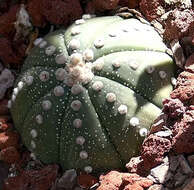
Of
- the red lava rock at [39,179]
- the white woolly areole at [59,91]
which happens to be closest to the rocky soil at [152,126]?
the red lava rock at [39,179]

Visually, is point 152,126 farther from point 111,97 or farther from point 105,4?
point 105,4

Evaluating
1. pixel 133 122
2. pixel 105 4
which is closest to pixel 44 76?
pixel 133 122

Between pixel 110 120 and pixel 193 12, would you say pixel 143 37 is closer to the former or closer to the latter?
pixel 193 12

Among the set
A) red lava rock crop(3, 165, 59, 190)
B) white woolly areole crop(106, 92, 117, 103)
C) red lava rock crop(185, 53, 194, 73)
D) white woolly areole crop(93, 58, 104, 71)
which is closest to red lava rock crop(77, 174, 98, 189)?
red lava rock crop(3, 165, 59, 190)

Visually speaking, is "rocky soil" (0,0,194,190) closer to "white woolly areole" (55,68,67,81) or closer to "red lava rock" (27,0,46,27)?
"red lava rock" (27,0,46,27)

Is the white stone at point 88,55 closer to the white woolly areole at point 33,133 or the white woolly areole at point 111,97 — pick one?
the white woolly areole at point 111,97

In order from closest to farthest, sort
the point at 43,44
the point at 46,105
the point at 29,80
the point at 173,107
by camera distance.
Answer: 1. the point at 173,107
2. the point at 46,105
3. the point at 29,80
4. the point at 43,44
